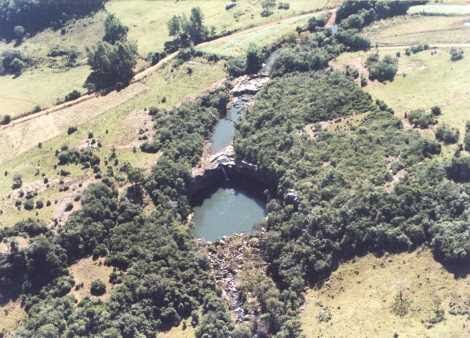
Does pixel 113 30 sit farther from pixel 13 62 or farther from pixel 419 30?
pixel 419 30

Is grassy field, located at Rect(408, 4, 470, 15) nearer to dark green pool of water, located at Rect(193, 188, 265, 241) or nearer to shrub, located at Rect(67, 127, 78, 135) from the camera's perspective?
dark green pool of water, located at Rect(193, 188, 265, 241)

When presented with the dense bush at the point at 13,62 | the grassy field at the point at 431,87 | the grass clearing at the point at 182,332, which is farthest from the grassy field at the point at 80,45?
the grass clearing at the point at 182,332

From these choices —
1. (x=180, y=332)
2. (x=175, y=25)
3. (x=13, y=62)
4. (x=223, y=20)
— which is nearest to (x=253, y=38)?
(x=223, y=20)

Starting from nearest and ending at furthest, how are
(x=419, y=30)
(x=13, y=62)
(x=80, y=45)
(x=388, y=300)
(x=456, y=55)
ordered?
(x=388, y=300) → (x=456, y=55) → (x=419, y=30) → (x=13, y=62) → (x=80, y=45)

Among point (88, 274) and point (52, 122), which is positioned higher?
point (52, 122)

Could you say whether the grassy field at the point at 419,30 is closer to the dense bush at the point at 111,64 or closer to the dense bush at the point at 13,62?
the dense bush at the point at 111,64

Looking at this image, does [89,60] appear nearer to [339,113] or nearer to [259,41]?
[259,41]
